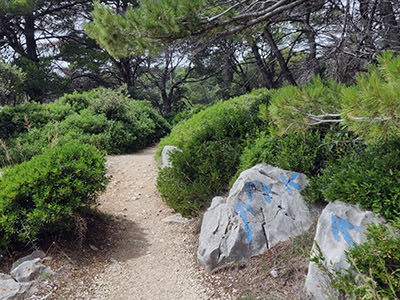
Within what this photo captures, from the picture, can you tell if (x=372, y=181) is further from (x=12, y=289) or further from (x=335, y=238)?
(x=12, y=289)

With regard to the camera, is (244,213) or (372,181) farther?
(244,213)

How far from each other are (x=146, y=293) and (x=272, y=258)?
136cm

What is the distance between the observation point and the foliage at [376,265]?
78.7 inches

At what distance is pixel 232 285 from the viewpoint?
291 centimetres

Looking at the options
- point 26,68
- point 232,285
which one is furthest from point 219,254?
point 26,68

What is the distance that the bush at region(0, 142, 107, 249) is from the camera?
324cm

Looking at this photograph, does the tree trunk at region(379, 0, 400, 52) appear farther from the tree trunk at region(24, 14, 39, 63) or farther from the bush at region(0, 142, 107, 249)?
the tree trunk at region(24, 14, 39, 63)

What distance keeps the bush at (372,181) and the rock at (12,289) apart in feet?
9.98

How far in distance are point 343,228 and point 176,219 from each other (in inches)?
104

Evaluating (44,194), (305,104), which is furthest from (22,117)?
(305,104)

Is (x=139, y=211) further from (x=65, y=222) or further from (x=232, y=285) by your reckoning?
(x=232, y=285)

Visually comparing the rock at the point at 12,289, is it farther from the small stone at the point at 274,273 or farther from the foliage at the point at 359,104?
the foliage at the point at 359,104

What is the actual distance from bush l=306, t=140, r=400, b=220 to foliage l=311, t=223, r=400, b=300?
226 mm

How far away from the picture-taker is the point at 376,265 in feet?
6.83
